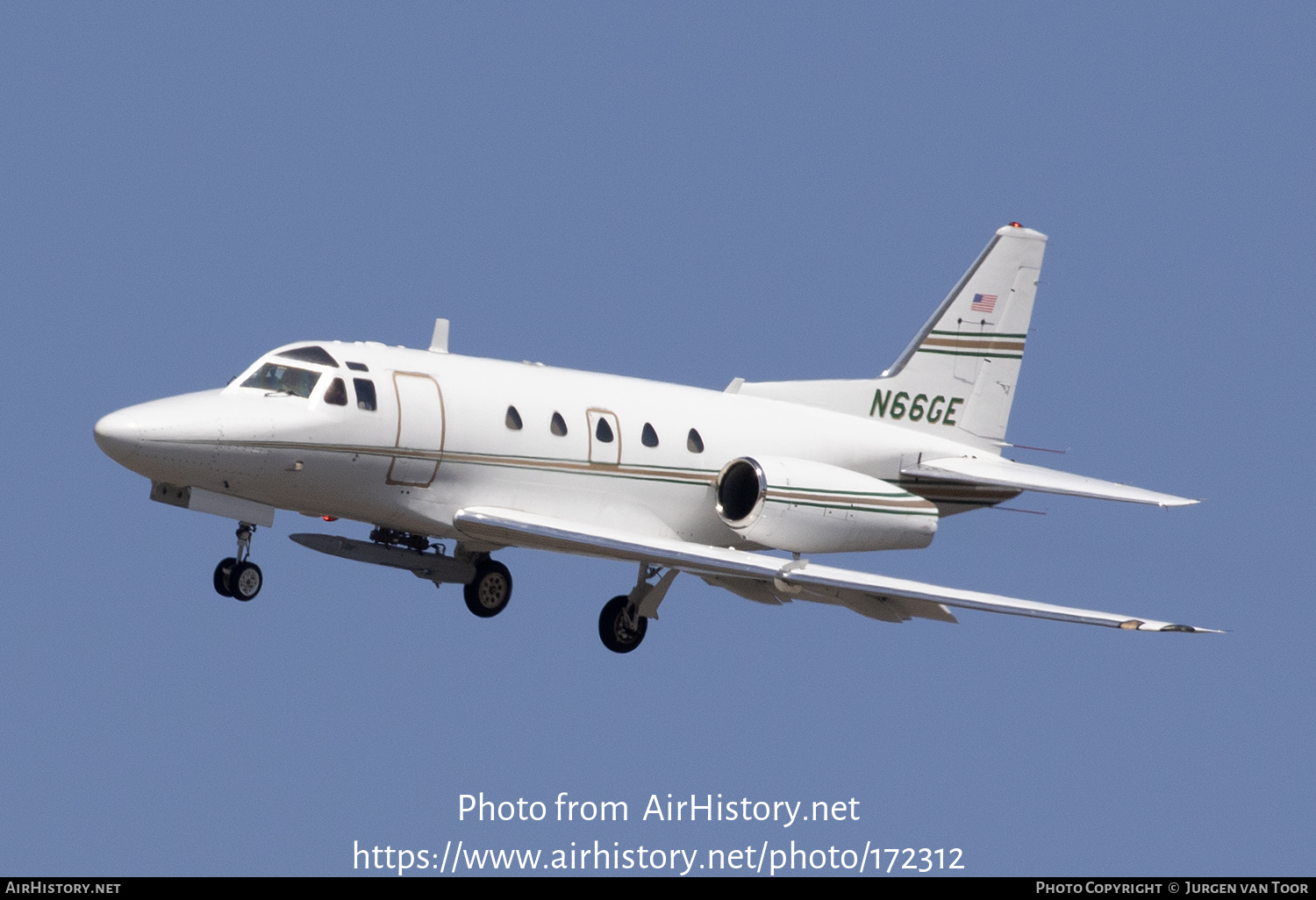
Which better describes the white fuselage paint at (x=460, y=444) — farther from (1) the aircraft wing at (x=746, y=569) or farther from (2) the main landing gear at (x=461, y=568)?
(2) the main landing gear at (x=461, y=568)

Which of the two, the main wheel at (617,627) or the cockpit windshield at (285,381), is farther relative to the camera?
the main wheel at (617,627)

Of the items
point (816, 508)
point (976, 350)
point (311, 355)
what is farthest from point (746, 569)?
point (976, 350)

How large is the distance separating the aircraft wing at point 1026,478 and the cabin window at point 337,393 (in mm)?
9445

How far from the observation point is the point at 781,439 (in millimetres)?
27859

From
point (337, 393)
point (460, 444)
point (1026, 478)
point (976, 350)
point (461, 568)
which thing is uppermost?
point (976, 350)

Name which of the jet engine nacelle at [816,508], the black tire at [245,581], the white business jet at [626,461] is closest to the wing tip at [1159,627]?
the white business jet at [626,461]

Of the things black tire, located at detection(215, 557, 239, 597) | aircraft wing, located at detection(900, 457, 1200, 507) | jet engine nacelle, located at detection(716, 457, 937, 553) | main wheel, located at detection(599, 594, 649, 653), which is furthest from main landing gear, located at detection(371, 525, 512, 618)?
aircraft wing, located at detection(900, 457, 1200, 507)

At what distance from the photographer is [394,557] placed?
26.2 metres

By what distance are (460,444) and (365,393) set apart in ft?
4.60

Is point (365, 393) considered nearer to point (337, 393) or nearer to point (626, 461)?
point (337, 393)

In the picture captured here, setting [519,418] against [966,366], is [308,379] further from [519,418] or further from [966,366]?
[966,366]

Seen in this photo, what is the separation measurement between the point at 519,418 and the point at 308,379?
2.85 meters

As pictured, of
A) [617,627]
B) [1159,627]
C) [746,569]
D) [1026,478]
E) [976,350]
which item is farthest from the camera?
[976,350]

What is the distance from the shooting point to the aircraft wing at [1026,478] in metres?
27.5
